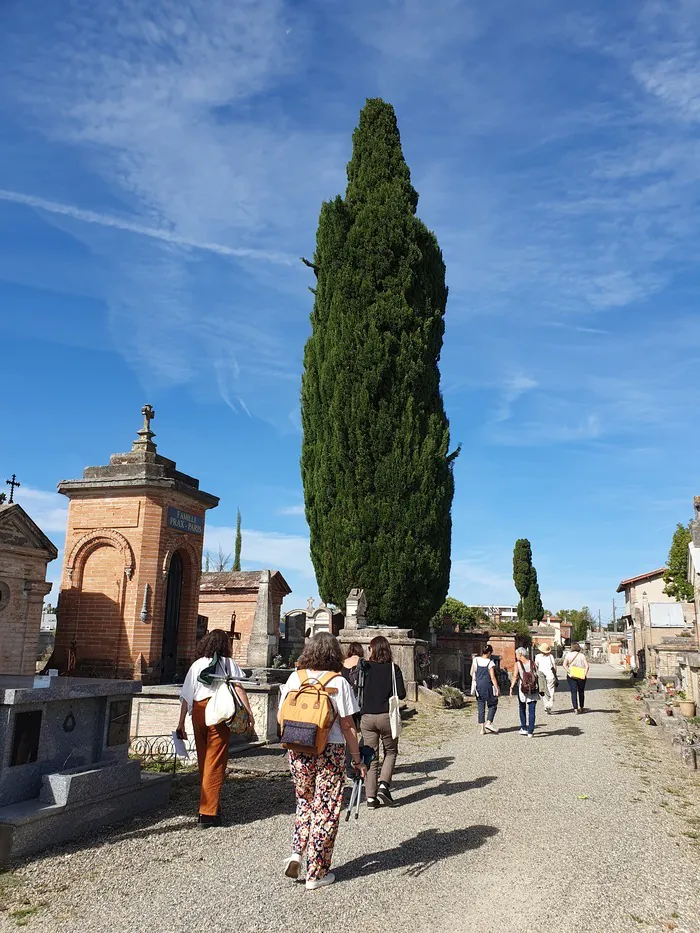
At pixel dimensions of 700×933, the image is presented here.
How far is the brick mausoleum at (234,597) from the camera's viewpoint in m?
21.5

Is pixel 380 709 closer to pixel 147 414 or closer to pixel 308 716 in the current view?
pixel 308 716

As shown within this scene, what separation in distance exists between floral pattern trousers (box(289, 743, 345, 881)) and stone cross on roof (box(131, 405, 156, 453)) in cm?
708

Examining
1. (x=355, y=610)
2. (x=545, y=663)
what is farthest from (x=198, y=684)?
(x=355, y=610)

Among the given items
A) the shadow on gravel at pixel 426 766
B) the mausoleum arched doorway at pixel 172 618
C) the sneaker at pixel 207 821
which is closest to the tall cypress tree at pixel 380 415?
the mausoleum arched doorway at pixel 172 618

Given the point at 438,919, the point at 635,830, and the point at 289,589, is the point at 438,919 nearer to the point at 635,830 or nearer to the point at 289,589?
the point at 635,830

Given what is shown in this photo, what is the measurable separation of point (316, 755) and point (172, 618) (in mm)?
6745

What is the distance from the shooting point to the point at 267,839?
17.6 ft

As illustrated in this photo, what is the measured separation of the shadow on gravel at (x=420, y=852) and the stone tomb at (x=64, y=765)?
2051 mm

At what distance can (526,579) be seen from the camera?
4888 centimetres

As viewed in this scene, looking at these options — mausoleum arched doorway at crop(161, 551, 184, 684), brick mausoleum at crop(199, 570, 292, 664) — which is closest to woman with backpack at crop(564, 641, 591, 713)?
mausoleum arched doorway at crop(161, 551, 184, 684)

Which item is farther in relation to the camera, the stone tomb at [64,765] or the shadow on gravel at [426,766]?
the shadow on gravel at [426,766]

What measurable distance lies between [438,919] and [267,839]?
182 cm

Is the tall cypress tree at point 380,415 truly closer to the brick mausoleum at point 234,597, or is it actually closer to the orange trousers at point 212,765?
the brick mausoleum at point 234,597

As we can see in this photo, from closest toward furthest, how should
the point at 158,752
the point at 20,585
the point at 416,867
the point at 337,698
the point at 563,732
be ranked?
the point at 337,698
the point at 416,867
the point at 158,752
the point at 563,732
the point at 20,585
